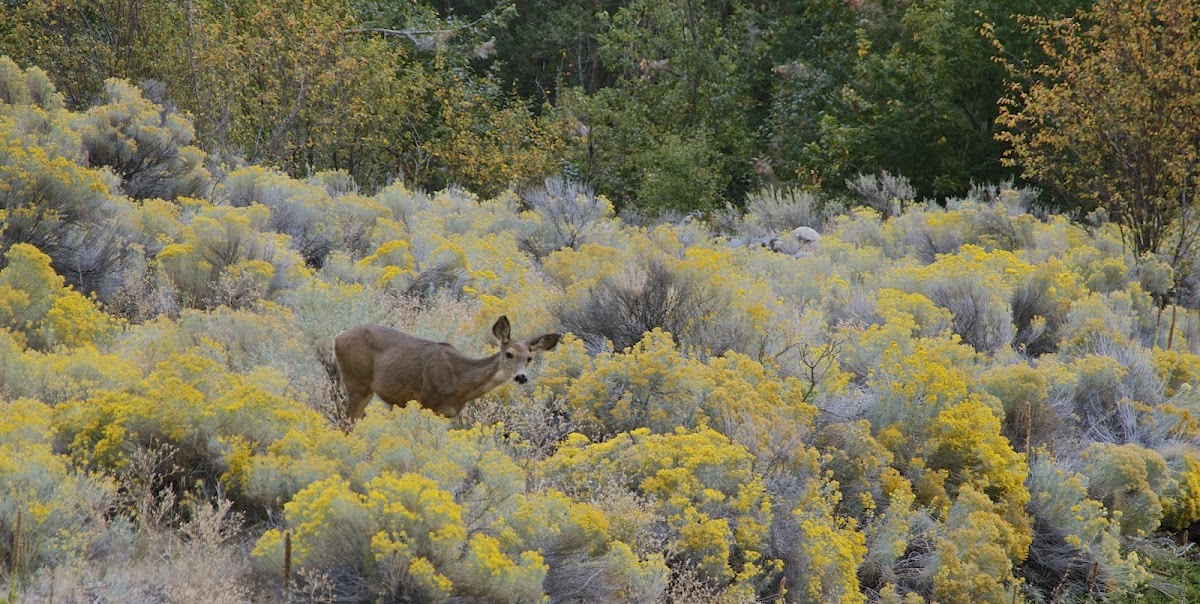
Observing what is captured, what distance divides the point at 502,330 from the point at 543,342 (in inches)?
17.7

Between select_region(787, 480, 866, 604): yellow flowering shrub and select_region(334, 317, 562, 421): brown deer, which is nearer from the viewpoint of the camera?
select_region(787, 480, 866, 604): yellow flowering shrub

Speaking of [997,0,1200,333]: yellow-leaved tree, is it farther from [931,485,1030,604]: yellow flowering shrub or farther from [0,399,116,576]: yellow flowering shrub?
[0,399,116,576]: yellow flowering shrub

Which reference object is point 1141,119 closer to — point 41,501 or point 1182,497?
point 1182,497

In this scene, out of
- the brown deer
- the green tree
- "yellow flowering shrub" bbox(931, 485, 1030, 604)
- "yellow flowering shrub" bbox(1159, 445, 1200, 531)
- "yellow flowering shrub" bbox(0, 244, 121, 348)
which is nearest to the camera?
the brown deer

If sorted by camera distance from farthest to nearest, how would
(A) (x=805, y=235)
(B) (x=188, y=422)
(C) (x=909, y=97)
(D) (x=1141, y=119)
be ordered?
(C) (x=909, y=97) < (A) (x=805, y=235) < (D) (x=1141, y=119) < (B) (x=188, y=422)

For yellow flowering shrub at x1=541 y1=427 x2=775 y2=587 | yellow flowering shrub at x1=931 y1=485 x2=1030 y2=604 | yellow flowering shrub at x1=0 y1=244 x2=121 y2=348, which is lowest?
yellow flowering shrub at x1=931 y1=485 x2=1030 y2=604

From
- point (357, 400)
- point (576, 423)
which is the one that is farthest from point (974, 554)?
point (357, 400)

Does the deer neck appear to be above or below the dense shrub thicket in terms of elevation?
above

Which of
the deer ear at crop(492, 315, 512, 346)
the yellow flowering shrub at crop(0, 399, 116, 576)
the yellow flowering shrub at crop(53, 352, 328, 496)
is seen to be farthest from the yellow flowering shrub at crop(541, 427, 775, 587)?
the yellow flowering shrub at crop(0, 399, 116, 576)

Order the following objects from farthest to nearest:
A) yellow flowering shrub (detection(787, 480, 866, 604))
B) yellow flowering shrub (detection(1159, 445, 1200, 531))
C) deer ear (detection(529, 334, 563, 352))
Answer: yellow flowering shrub (detection(1159, 445, 1200, 531)), deer ear (detection(529, 334, 563, 352)), yellow flowering shrub (detection(787, 480, 866, 604))

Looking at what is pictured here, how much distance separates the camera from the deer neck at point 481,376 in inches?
278

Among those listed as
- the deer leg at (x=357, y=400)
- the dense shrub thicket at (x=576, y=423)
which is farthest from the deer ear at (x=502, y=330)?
the deer leg at (x=357, y=400)

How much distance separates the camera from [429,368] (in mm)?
7059

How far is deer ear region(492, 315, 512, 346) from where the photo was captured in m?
7.10
